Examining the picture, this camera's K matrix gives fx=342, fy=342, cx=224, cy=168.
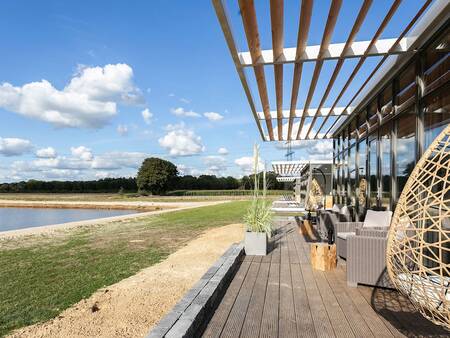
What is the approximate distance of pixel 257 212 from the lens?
471 cm

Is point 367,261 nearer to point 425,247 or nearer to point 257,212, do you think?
point 425,247

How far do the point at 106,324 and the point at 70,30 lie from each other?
8.51 m

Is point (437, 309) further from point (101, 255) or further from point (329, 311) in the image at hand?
point (101, 255)

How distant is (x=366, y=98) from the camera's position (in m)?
5.88

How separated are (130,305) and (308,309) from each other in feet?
5.55

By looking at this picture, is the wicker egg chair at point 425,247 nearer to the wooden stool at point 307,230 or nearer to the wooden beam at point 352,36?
the wooden beam at point 352,36

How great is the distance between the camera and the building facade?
346cm

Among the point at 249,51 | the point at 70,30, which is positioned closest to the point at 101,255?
the point at 249,51

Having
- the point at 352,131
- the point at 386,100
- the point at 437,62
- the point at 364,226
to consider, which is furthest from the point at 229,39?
the point at 352,131

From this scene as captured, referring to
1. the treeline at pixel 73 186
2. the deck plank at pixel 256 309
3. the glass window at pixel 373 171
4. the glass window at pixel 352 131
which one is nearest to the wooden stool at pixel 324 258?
the deck plank at pixel 256 309

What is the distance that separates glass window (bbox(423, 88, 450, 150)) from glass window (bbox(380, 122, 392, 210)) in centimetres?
135

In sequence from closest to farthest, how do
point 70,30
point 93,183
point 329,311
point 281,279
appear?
point 329,311, point 281,279, point 70,30, point 93,183

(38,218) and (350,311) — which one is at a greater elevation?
(350,311)

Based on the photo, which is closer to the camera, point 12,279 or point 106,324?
point 106,324
